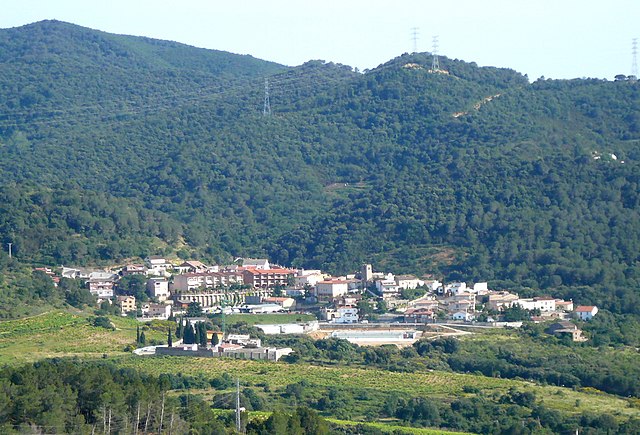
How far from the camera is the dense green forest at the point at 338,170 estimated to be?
73.3 metres

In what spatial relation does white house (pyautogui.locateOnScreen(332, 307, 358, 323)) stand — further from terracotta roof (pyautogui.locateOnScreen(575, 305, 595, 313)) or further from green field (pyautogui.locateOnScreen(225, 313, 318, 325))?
terracotta roof (pyautogui.locateOnScreen(575, 305, 595, 313))

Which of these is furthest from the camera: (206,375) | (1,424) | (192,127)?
(192,127)

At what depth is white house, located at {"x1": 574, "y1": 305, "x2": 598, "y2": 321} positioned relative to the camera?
63469 mm

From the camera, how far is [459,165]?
8669 cm

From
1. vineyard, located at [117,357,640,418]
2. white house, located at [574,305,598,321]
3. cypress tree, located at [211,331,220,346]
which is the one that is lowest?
vineyard, located at [117,357,640,418]

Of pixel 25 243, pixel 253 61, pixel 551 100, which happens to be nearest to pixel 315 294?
pixel 25 243

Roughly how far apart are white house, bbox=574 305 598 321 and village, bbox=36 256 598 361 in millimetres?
49

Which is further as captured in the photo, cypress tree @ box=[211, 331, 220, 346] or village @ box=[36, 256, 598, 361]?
village @ box=[36, 256, 598, 361]

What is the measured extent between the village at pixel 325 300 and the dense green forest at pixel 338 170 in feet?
8.69

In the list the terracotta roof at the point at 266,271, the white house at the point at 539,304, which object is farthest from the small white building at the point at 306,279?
the white house at the point at 539,304

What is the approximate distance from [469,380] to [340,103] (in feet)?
194

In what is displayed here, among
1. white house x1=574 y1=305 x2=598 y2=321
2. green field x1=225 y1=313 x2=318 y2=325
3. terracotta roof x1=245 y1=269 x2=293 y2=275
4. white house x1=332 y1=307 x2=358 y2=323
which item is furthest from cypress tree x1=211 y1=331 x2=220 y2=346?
terracotta roof x1=245 y1=269 x2=293 y2=275

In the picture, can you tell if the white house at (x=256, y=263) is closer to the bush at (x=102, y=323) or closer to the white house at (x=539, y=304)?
the white house at (x=539, y=304)

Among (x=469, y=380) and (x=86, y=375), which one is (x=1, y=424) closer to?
(x=86, y=375)
